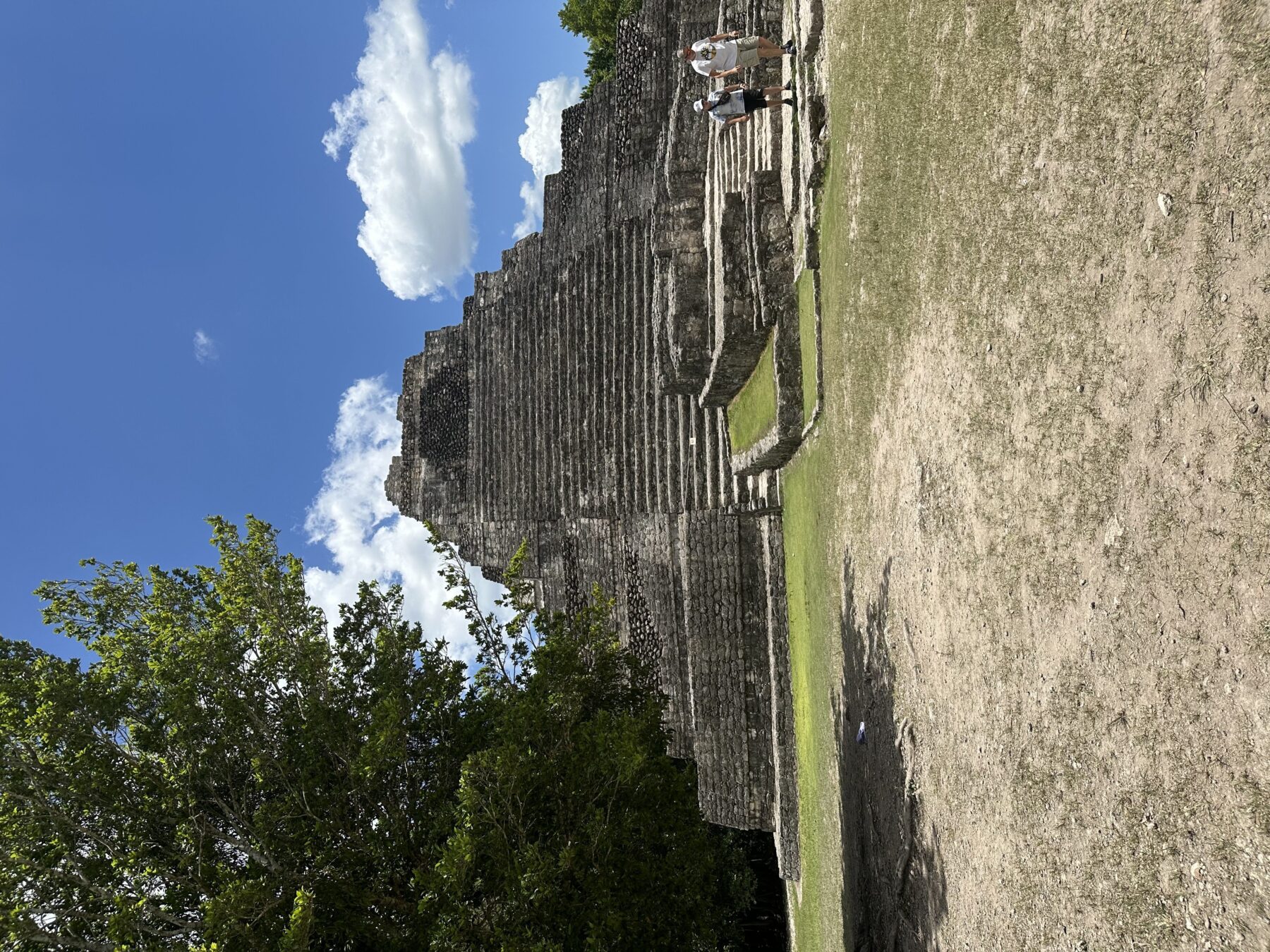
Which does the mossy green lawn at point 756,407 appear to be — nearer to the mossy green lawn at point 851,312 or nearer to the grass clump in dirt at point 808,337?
the grass clump in dirt at point 808,337

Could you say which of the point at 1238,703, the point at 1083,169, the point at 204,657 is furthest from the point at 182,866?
the point at 1083,169

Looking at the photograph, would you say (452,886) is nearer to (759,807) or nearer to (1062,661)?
(1062,661)

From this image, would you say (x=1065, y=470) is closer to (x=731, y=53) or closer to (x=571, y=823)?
(x=571, y=823)

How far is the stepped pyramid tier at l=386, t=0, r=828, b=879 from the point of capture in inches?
454

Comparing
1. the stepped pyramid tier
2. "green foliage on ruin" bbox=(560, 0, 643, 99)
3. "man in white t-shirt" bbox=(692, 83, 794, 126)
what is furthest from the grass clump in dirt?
"green foliage on ruin" bbox=(560, 0, 643, 99)

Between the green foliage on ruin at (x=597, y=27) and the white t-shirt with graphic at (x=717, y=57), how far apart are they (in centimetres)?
1858

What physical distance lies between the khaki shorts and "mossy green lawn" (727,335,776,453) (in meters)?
3.16

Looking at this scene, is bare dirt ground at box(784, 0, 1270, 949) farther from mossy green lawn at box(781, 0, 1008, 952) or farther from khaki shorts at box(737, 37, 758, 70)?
khaki shorts at box(737, 37, 758, 70)

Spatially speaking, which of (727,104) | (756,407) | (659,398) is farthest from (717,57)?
(659,398)

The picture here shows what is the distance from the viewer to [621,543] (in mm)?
14883

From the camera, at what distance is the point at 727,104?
1004 centimetres

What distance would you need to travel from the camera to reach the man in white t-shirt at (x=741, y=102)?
32.3 ft

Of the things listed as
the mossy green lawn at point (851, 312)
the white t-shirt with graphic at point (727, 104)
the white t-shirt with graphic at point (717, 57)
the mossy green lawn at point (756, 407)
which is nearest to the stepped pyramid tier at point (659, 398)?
the mossy green lawn at point (756, 407)

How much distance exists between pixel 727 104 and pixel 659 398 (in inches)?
199
